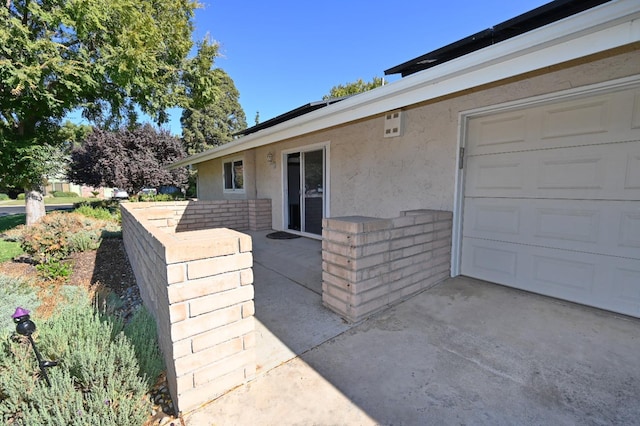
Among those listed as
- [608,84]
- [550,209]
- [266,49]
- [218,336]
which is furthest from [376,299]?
[266,49]

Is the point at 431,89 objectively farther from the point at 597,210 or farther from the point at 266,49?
the point at 266,49

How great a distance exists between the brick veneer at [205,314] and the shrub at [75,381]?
239 mm

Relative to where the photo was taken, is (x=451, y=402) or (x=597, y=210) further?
(x=597, y=210)

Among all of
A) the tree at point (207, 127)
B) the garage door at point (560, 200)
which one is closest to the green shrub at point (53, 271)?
the garage door at point (560, 200)

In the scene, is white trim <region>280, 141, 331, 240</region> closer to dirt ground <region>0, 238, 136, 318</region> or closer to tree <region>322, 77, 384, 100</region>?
dirt ground <region>0, 238, 136, 318</region>

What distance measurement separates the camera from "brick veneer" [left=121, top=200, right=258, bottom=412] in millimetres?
1618

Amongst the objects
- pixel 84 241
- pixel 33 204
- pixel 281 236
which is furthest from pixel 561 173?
pixel 33 204

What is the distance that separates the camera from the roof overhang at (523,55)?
1.53 metres

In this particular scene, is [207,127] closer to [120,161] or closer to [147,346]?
[120,161]

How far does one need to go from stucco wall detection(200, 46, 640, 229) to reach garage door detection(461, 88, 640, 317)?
8.8 inches

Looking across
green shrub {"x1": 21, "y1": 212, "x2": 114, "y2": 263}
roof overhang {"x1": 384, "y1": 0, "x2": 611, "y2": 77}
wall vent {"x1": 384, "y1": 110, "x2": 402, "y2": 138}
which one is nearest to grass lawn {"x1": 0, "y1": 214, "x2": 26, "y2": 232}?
green shrub {"x1": 21, "y1": 212, "x2": 114, "y2": 263}

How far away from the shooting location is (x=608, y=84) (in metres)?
2.73

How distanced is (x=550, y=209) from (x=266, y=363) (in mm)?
3419

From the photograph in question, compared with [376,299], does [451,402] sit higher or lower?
lower
